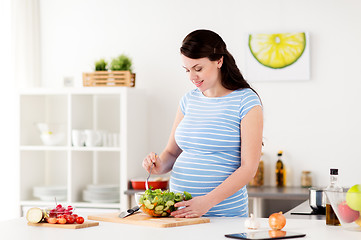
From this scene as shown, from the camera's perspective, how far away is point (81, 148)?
424cm

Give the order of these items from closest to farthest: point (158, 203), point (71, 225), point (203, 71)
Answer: point (71, 225)
point (158, 203)
point (203, 71)

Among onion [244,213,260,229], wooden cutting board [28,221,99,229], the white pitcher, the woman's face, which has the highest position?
the woman's face

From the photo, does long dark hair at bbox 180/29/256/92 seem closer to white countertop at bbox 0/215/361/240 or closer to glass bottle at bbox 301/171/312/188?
white countertop at bbox 0/215/361/240

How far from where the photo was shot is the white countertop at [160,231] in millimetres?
1812

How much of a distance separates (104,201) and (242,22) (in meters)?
1.69

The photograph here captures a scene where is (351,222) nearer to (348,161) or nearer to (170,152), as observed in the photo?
(170,152)

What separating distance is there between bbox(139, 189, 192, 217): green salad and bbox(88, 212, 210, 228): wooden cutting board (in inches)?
1.2

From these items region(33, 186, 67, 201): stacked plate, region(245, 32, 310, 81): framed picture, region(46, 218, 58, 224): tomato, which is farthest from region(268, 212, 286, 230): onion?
region(33, 186, 67, 201): stacked plate

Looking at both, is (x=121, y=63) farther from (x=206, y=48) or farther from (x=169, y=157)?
(x=206, y=48)

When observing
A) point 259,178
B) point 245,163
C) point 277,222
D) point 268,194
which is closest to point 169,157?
point 245,163

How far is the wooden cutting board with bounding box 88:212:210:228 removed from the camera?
1.99 m

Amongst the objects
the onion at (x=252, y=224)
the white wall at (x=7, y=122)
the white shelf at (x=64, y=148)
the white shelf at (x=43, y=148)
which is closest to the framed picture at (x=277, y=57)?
the white shelf at (x=64, y=148)

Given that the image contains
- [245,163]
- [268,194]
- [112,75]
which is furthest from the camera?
[112,75]

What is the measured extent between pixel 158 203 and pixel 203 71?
0.58 m
